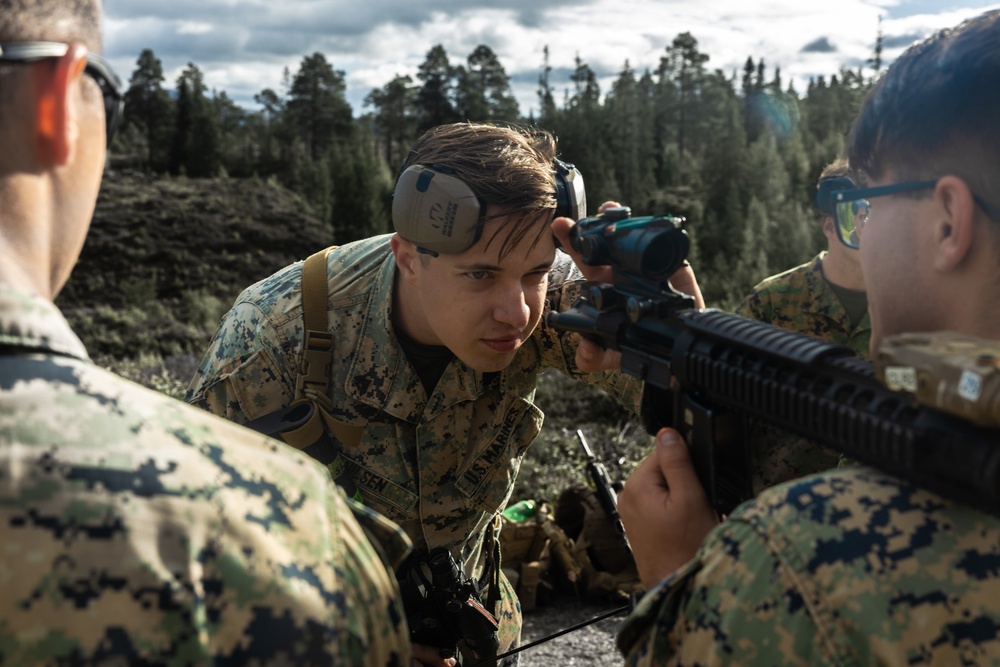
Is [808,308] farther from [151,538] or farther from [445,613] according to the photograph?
[151,538]

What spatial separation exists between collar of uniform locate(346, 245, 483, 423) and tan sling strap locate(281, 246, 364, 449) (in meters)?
0.12

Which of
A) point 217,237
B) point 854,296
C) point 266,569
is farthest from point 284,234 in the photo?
point 266,569

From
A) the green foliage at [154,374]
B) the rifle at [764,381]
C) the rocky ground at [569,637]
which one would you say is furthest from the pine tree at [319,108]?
the rifle at [764,381]

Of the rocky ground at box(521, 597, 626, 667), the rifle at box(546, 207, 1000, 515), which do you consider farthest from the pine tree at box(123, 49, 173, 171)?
the rifle at box(546, 207, 1000, 515)

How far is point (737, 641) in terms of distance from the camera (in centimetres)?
149

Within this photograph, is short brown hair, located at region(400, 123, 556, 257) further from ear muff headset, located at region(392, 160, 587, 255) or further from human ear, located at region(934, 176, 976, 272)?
human ear, located at region(934, 176, 976, 272)

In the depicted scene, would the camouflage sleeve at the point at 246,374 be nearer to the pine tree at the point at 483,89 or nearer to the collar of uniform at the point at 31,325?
the collar of uniform at the point at 31,325

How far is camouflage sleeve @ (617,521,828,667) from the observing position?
147cm

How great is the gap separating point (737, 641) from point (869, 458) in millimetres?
396

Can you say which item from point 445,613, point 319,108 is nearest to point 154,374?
point 445,613

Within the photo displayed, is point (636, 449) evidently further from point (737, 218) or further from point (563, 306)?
point (737, 218)

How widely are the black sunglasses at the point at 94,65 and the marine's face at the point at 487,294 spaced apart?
1.60 m

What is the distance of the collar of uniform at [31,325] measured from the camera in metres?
1.42

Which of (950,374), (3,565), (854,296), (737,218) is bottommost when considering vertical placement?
(737,218)
